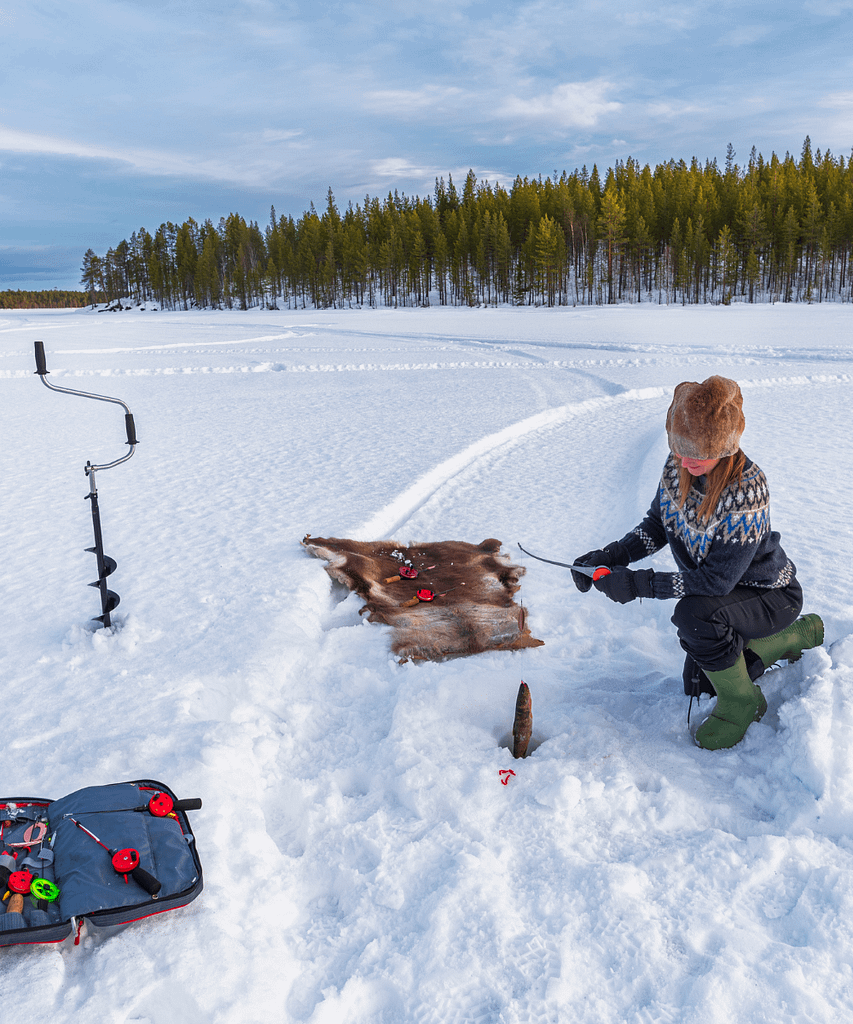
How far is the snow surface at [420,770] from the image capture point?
1.98m

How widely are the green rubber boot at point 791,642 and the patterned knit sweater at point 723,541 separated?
Answer: 26cm

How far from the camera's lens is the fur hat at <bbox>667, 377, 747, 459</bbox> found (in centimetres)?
247

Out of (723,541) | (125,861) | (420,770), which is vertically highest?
(723,541)

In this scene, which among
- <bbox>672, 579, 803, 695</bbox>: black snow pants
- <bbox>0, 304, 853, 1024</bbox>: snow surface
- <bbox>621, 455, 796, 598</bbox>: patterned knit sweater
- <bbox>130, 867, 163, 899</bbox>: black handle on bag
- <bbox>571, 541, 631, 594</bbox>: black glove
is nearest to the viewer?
<bbox>0, 304, 853, 1024</bbox>: snow surface

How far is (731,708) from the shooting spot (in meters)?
2.81

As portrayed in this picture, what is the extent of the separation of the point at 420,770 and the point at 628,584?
1144 mm

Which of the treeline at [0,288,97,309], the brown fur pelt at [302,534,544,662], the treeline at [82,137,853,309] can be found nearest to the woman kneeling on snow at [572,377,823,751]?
the brown fur pelt at [302,534,544,662]

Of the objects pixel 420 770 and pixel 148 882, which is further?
pixel 420 770

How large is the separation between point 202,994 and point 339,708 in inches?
59.7

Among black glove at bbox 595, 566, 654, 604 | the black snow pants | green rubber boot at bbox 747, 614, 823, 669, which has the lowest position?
green rubber boot at bbox 747, 614, 823, 669

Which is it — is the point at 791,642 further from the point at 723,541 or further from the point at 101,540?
the point at 101,540

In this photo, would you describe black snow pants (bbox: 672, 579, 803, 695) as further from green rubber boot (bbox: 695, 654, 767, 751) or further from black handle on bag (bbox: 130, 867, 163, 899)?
black handle on bag (bbox: 130, 867, 163, 899)

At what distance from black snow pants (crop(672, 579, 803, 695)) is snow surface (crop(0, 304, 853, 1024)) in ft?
1.01

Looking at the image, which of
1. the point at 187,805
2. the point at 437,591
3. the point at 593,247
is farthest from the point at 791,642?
the point at 593,247
